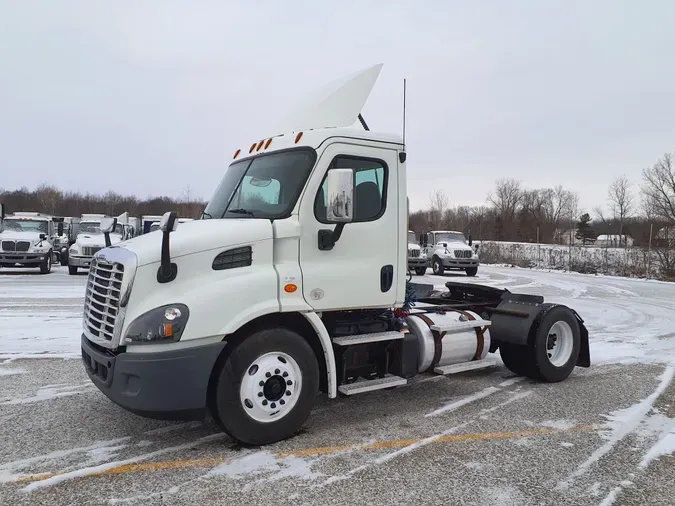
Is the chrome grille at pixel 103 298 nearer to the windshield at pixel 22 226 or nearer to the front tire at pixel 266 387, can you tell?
the front tire at pixel 266 387

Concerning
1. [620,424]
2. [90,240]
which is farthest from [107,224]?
[90,240]

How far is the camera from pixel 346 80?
538cm

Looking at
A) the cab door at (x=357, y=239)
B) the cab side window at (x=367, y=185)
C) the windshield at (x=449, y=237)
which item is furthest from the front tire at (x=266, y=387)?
the windshield at (x=449, y=237)

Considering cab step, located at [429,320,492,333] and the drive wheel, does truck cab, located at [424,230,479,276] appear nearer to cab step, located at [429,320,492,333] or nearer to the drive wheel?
the drive wheel

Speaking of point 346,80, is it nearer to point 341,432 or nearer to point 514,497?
point 341,432

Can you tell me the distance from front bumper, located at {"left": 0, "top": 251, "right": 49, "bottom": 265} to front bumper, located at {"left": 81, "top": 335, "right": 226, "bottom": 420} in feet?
63.0

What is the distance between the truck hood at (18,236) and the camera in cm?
2036

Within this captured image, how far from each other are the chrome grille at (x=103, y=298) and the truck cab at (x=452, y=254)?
70.8ft

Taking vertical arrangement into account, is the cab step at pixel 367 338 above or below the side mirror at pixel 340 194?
below

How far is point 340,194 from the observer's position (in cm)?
420

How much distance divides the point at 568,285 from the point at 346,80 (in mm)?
17920

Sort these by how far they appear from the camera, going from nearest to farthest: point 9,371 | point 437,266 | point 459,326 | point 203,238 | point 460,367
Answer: point 203,238
point 460,367
point 459,326
point 9,371
point 437,266

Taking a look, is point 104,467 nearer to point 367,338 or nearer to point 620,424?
point 367,338

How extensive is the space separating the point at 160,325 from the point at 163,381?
411 millimetres
